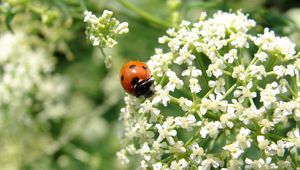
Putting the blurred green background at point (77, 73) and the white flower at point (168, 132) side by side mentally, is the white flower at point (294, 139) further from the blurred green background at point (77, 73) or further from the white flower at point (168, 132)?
the blurred green background at point (77, 73)

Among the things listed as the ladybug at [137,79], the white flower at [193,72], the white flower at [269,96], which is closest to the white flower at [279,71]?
the white flower at [269,96]

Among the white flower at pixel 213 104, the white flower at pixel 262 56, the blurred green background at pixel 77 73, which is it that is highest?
the blurred green background at pixel 77 73

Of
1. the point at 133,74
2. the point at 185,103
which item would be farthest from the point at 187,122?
the point at 133,74

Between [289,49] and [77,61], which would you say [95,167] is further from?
[289,49]

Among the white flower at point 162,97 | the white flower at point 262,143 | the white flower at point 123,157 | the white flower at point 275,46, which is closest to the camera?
the white flower at point 262,143

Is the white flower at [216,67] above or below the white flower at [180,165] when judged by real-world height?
above

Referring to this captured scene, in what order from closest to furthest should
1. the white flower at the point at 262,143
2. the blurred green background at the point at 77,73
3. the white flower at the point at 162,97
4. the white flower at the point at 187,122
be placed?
the white flower at the point at 262,143 → the white flower at the point at 187,122 → the white flower at the point at 162,97 → the blurred green background at the point at 77,73

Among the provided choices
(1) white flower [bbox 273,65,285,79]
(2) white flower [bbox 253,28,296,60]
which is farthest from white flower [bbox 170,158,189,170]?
(2) white flower [bbox 253,28,296,60]

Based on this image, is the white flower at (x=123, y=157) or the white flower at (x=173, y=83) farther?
the white flower at (x=123, y=157)
